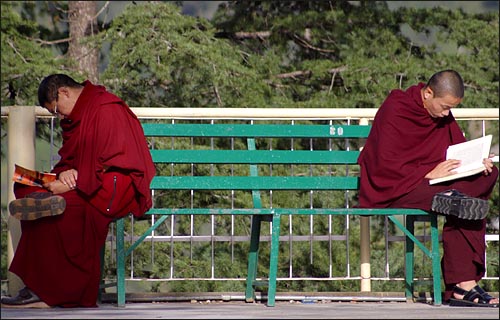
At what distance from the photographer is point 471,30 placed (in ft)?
41.2

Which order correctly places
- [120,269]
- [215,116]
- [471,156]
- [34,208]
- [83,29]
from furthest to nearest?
[83,29] < [215,116] < [471,156] < [120,269] < [34,208]

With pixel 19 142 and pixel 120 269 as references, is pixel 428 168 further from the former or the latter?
pixel 19 142

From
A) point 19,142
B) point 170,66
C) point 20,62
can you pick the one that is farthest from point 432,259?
point 20,62

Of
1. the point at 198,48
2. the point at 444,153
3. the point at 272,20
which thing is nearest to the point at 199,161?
A: the point at 444,153

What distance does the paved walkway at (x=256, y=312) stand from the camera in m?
4.23

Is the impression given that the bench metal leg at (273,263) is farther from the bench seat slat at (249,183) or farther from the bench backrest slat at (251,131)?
the bench backrest slat at (251,131)

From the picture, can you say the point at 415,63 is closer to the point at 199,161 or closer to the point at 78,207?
the point at 199,161

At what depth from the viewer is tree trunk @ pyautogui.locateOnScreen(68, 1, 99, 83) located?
1227 centimetres

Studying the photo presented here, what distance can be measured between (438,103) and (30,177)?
2.02 metres

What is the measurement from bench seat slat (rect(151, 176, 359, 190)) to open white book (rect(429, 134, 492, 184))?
48 cm

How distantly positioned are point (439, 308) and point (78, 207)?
1.69 metres

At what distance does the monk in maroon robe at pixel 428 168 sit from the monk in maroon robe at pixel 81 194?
1155 millimetres

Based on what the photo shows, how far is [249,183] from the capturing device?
5414 mm

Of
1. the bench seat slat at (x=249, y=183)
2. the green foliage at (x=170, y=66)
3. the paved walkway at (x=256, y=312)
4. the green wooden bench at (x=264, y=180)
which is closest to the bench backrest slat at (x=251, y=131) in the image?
the green wooden bench at (x=264, y=180)
